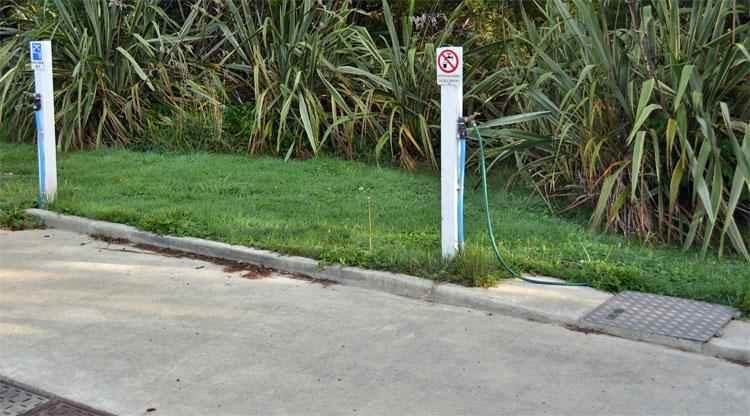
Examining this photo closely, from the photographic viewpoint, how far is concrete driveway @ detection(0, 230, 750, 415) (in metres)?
4.58

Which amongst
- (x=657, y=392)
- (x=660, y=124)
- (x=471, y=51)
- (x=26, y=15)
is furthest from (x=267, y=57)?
(x=657, y=392)

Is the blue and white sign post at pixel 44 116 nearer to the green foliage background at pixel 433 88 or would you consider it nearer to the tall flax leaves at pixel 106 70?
the green foliage background at pixel 433 88

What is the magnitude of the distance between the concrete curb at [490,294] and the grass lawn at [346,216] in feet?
0.40

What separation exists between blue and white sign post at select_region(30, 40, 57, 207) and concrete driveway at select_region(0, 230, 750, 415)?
2.08m

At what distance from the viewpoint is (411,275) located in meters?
6.39

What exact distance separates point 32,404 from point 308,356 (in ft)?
4.98

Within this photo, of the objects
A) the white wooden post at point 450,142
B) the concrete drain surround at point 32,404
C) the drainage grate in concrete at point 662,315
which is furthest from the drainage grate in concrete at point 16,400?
the drainage grate in concrete at point 662,315

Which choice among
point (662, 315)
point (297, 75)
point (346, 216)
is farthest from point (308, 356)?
point (297, 75)

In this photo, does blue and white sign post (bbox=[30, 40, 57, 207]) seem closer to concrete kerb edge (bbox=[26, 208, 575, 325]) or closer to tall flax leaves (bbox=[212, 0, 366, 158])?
concrete kerb edge (bbox=[26, 208, 575, 325])

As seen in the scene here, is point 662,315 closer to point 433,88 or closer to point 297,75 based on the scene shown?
point 433,88

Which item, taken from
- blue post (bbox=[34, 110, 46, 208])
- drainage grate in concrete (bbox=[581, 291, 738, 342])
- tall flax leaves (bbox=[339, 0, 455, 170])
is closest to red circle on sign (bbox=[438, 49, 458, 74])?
drainage grate in concrete (bbox=[581, 291, 738, 342])

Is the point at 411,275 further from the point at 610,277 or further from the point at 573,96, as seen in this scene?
the point at 573,96

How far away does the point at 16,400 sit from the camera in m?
4.67

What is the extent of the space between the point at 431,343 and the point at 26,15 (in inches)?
407
